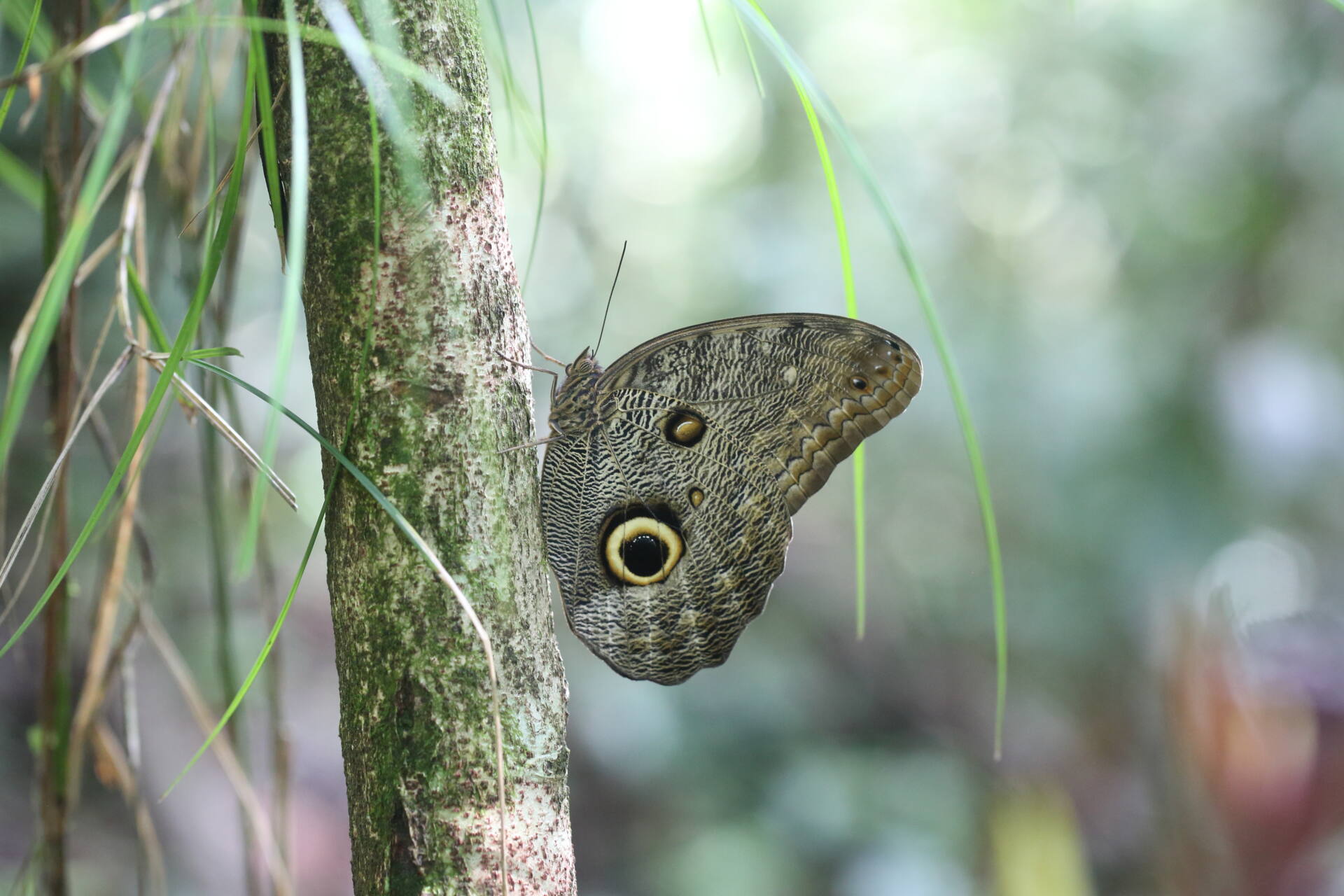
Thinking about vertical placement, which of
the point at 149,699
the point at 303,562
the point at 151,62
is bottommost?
the point at 303,562

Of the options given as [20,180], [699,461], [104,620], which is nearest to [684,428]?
[699,461]

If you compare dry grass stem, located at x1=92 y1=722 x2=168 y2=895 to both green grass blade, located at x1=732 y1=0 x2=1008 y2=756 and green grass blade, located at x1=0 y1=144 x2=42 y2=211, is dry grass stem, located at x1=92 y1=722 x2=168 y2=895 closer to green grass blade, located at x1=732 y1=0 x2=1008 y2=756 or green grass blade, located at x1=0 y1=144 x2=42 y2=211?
green grass blade, located at x1=0 y1=144 x2=42 y2=211

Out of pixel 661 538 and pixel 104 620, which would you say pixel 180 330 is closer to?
pixel 104 620

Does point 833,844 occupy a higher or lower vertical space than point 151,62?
lower

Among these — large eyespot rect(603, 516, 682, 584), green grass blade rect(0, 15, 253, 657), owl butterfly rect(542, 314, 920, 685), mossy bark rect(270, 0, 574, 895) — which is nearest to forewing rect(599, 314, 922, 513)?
owl butterfly rect(542, 314, 920, 685)

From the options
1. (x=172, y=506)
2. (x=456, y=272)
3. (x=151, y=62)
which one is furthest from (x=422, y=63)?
(x=172, y=506)

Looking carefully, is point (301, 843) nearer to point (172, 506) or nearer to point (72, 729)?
point (172, 506)

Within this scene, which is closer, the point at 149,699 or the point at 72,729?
the point at 72,729
